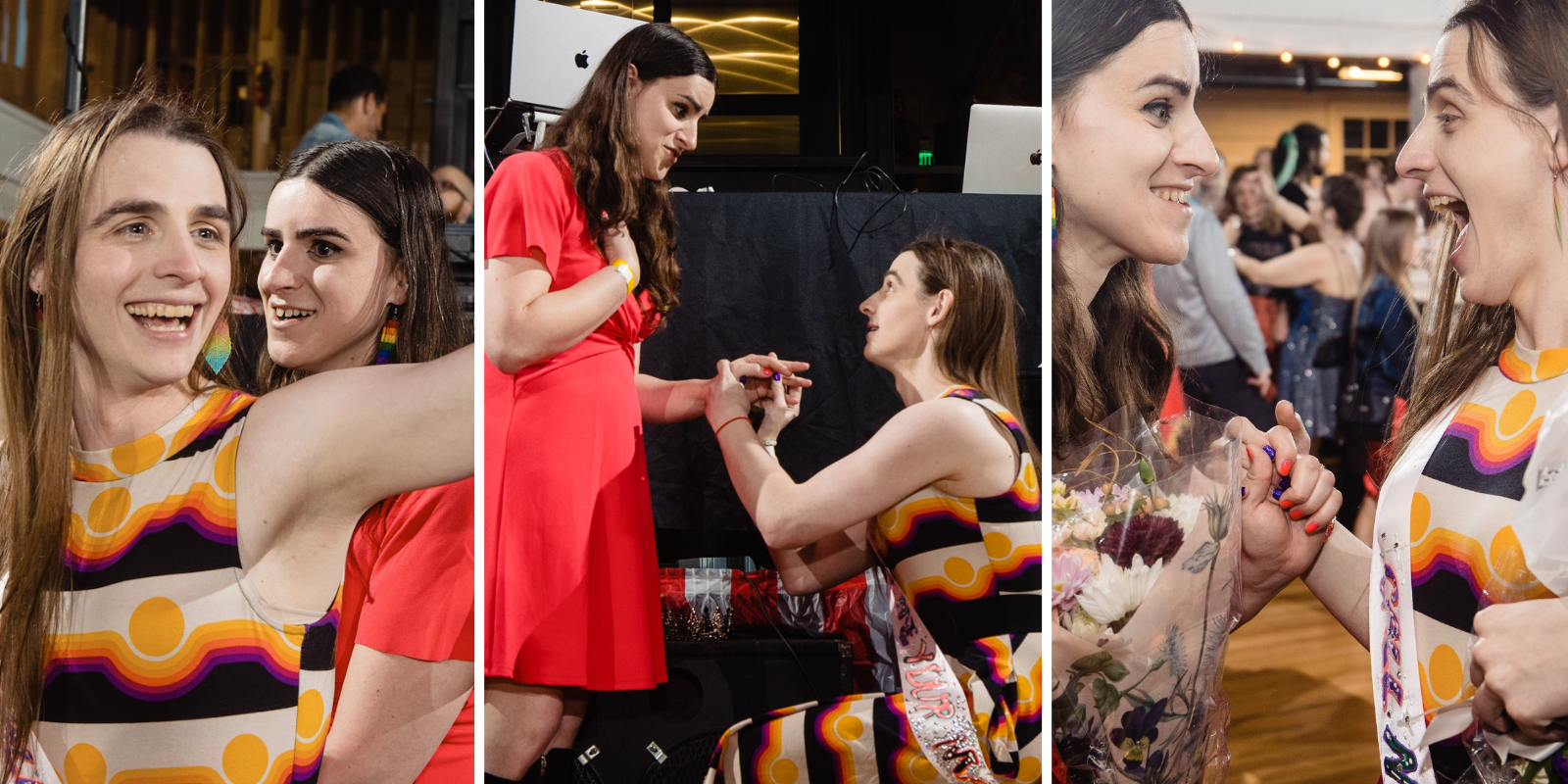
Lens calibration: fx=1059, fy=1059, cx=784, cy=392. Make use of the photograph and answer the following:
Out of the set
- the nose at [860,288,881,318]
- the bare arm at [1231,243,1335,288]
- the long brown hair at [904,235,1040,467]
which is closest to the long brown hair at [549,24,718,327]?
the nose at [860,288,881,318]

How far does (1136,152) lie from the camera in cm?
174

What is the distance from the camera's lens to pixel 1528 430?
1.55 meters

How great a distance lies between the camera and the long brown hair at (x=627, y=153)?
1.72 metres

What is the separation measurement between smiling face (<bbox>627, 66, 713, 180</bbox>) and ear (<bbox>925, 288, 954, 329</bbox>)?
47 cm

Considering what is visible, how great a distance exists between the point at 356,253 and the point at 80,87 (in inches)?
24.5

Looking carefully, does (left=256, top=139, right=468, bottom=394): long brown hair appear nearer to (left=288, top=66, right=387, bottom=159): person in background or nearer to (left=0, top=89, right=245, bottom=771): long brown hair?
Result: (left=0, top=89, right=245, bottom=771): long brown hair

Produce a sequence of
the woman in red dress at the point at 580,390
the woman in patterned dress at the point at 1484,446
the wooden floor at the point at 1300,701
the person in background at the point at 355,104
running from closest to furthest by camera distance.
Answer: the woman in patterned dress at the point at 1484,446 < the woman in red dress at the point at 580,390 < the wooden floor at the point at 1300,701 < the person in background at the point at 355,104

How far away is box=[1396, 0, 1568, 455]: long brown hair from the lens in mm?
1584

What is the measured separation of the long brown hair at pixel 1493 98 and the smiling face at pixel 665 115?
120 cm

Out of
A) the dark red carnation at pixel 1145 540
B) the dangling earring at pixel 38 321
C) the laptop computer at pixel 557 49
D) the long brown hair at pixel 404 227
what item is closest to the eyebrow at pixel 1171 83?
the dark red carnation at pixel 1145 540

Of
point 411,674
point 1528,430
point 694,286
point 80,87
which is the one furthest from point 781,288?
point 80,87

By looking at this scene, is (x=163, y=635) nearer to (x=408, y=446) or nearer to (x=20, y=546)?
(x=20, y=546)

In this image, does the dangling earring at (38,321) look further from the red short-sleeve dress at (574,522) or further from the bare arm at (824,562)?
the bare arm at (824,562)

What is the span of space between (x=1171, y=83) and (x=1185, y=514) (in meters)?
0.70
